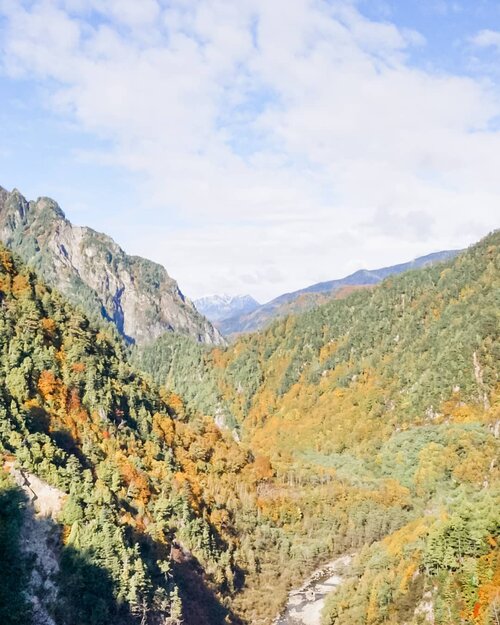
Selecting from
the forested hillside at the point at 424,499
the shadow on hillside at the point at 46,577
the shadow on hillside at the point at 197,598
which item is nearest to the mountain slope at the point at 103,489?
the shadow on hillside at the point at 46,577

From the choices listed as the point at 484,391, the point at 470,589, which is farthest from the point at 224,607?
the point at 484,391

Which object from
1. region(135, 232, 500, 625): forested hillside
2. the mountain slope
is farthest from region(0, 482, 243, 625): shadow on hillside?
region(135, 232, 500, 625): forested hillside

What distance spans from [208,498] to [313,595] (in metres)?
29.3

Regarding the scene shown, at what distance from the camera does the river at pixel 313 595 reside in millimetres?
104719

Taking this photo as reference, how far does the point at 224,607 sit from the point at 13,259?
95130 mm

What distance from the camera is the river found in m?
105

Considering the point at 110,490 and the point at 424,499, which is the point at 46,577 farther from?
the point at 424,499

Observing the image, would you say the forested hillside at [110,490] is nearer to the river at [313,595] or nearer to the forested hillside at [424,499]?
the river at [313,595]

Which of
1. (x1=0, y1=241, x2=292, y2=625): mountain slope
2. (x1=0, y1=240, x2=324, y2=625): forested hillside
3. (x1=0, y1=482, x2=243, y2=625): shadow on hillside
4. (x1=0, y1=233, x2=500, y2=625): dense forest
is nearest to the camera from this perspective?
(x1=0, y1=482, x2=243, y2=625): shadow on hillside

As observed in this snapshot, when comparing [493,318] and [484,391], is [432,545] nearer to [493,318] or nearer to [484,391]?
[484,391]

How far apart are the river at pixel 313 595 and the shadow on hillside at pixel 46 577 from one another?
32.9 metres

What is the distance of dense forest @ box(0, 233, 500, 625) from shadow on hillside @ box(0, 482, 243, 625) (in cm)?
19

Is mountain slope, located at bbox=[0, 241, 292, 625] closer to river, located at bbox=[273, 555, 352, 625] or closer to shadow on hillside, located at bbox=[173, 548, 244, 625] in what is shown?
shadow on hillside, located at bbox=[173, 548, 244, 625]

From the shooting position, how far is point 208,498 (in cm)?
12694
